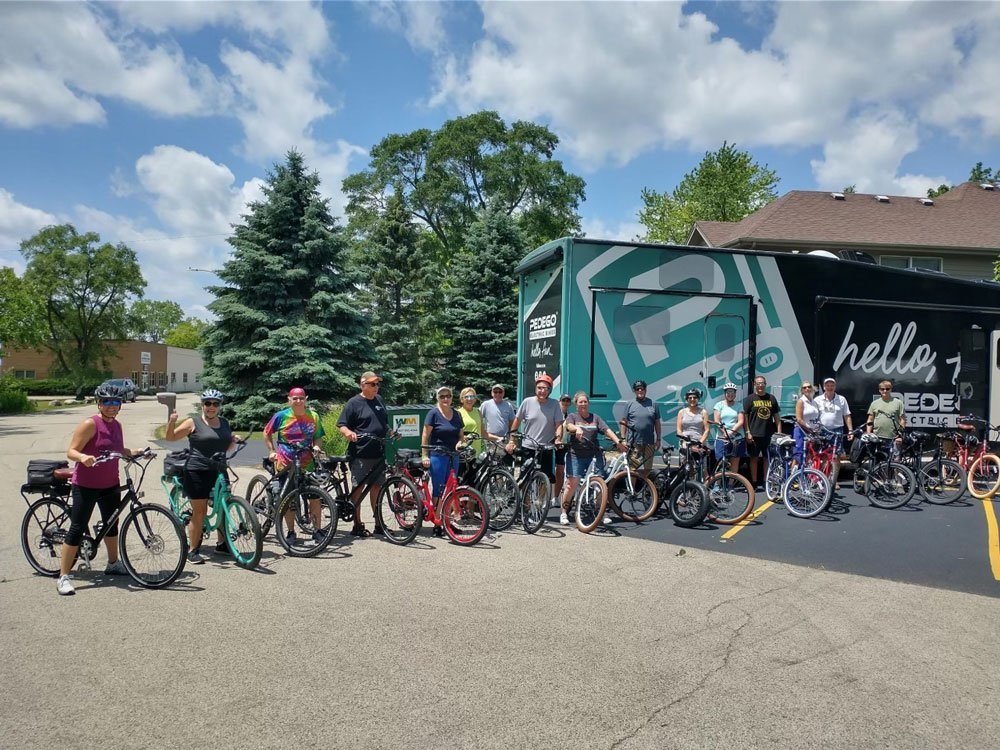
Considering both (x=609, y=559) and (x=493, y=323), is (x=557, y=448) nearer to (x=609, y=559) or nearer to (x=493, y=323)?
(x=609, y=559)

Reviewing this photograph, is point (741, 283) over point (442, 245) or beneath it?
beneath

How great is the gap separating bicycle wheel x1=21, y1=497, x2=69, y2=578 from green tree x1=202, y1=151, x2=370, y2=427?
1443cm

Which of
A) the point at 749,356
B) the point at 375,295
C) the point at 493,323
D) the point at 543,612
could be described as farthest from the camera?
the point at 375,295

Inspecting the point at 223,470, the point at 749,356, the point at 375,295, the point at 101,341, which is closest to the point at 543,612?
the point at 223,470

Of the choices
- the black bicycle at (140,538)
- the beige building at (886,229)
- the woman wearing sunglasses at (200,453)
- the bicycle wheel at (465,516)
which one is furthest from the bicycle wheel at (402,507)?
the beige building at (886,229)

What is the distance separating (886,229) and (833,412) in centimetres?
2444

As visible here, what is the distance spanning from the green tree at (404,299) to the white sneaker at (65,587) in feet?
70.9

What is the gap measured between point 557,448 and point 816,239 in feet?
80.9

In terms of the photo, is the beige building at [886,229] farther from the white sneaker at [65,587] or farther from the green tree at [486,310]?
the white sneaker at [65,587]

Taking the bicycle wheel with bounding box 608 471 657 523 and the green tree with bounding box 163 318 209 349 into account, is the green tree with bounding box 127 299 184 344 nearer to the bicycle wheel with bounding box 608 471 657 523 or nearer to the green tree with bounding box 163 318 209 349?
the green tree with bounding box 163 318 209 349

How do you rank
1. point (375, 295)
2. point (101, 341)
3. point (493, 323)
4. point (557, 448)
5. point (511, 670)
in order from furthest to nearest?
point (101, 341) → point (375, 295) → point (493, 323) → point (557, 448) → point (511, 670)

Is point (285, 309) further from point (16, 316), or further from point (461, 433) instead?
point (16, 316)

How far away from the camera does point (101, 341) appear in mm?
65938

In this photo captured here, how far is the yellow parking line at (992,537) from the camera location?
24.1 ft
